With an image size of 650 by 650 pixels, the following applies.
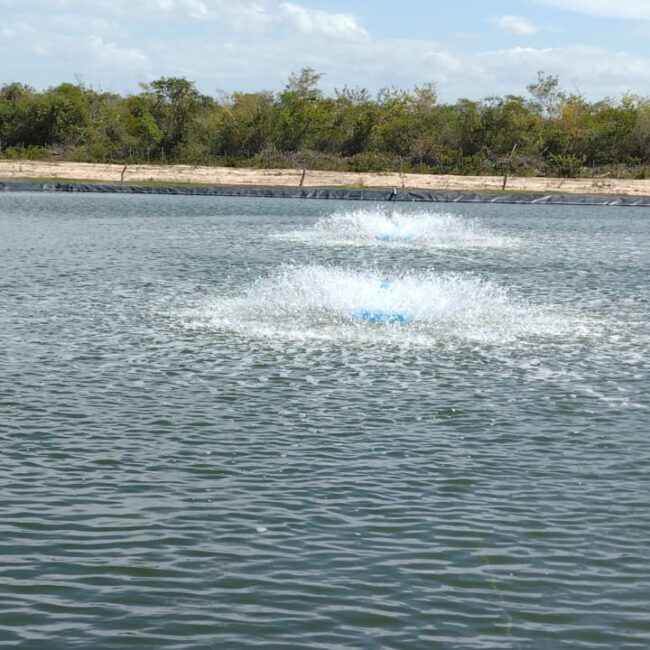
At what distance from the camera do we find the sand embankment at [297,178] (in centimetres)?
8269

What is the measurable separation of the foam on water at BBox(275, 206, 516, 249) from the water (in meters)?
16.1

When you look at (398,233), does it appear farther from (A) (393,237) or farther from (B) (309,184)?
(B) (309,184)

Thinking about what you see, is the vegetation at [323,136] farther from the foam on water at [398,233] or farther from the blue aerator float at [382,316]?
the blue aerator float at [382,316]

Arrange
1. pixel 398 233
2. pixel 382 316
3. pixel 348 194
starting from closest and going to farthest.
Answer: pixel 382 316 → pixel 398 233 → pixel 348 194

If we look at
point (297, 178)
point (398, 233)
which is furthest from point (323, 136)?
point (398, 233)

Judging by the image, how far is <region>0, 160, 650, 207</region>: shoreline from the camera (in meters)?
76.0

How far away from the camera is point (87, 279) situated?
2944cm

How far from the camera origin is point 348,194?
252 ft

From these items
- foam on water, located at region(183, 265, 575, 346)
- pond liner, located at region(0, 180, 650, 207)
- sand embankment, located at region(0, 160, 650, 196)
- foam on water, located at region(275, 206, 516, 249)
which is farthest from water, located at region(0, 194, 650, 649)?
sand embankment, located at region(0, 160, 650, 196)

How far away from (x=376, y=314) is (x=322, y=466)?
1043cm

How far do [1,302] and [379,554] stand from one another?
16871 millimetres

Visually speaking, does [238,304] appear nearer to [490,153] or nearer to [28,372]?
[28,372]

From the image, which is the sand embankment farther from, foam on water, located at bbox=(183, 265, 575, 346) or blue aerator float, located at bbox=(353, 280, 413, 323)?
blue aerator float, located at bbox=(353, 280, 413, 323)

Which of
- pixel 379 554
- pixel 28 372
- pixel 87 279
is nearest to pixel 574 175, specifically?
pixel 87 279
